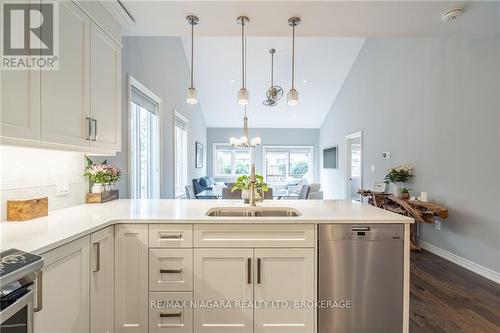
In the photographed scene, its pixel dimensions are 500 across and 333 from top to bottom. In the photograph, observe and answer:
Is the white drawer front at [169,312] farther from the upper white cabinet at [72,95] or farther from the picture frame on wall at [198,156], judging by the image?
the picture frame on wall at [198,156]

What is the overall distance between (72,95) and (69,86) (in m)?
0.05

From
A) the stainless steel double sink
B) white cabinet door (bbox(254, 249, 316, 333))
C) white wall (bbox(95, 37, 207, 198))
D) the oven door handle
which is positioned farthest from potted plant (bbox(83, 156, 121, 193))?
white cabinet door (bbox(254, 249, 316, 333))

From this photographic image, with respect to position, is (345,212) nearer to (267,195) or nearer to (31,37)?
(267,195)

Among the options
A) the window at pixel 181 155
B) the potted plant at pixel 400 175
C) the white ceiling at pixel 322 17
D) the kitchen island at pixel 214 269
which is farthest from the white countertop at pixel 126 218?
the window at pixel 181 155

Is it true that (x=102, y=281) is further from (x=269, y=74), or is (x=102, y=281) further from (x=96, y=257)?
(x=269, y=74)

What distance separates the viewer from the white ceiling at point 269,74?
5.52 m

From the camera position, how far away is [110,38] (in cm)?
201

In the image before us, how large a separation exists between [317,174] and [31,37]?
888 cm

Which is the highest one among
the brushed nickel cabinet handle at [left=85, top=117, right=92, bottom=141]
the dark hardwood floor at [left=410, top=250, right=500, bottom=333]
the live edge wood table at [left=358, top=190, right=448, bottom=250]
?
the brushed nickel cabinet handle at [left=85, top=117, right=92, bottom=141]

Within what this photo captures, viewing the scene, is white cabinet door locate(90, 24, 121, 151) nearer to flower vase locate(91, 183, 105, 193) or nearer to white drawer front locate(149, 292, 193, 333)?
flower vase locate(91, 183, 105, 193)

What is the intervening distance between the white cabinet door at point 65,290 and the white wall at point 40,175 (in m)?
0.59

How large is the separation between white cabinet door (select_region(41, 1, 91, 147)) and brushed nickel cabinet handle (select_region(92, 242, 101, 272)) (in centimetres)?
65

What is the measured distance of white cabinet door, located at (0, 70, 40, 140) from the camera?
1157mm

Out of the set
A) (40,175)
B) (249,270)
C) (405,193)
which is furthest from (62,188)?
(405,193)
